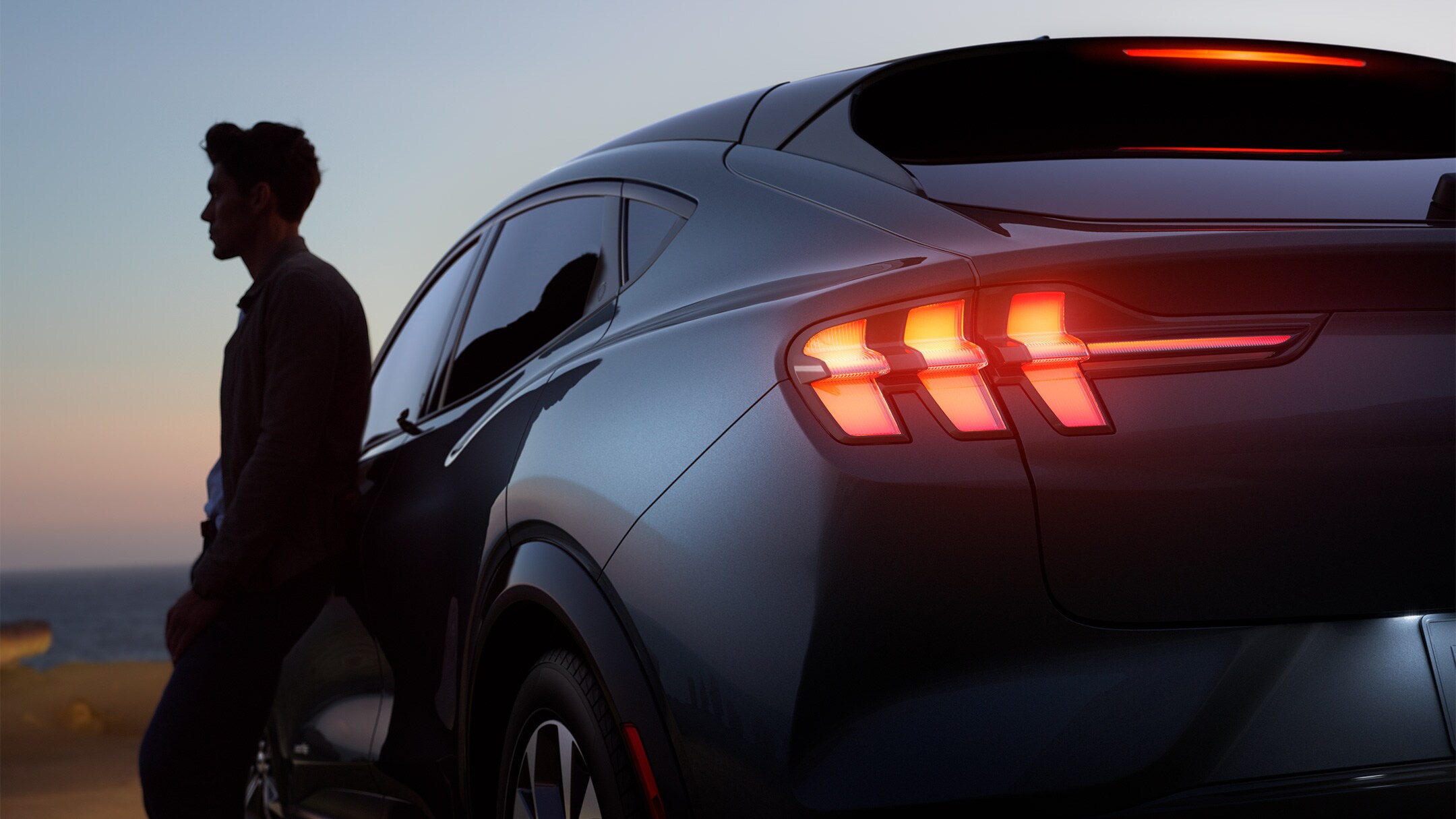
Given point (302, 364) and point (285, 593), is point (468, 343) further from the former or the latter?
point (285, 593)

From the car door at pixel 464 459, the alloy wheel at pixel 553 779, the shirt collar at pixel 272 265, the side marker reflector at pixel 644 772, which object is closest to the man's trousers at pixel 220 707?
the car door at pixel 464 459

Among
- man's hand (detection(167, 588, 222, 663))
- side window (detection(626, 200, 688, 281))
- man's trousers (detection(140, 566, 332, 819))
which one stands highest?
side window (detection(626, 200, 688, 281))

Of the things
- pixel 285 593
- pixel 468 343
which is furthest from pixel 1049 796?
pixel 285 593

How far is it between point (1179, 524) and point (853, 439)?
0.39 metres

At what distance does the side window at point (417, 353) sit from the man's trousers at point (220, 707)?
0.59 m

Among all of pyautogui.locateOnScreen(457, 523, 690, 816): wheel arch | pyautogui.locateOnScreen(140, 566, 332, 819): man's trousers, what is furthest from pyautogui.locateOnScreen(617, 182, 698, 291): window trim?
pyautogui.locateOnScreen(140, 566, 332, 819): man's trousers

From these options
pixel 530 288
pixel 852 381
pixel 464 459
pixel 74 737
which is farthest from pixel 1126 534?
pixel 74 737

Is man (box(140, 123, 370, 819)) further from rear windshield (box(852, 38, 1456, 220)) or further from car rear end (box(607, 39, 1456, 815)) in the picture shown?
car rear end (box(607, 39, 1456, 815))

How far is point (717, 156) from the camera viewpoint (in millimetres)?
2299

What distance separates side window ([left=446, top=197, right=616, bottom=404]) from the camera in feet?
8.50

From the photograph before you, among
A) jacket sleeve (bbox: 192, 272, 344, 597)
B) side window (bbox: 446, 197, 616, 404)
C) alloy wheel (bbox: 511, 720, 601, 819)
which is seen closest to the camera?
alloy wheel (bbox: 511, 720, 601, 819)

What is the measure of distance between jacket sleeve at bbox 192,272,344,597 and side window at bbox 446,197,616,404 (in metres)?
0.33

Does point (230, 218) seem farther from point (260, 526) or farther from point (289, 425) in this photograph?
point (260, 526)

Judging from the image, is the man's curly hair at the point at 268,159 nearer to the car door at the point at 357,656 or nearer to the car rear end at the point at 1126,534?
the car door at the point at 357,656
